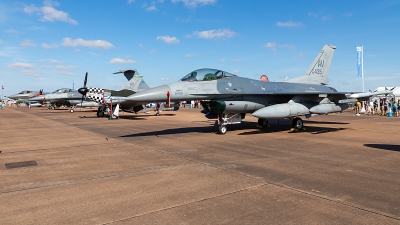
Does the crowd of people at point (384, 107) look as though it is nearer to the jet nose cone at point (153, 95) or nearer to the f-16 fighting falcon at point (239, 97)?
the f-16 fighting falcon at point (239, 97)

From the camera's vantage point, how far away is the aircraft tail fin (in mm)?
17422

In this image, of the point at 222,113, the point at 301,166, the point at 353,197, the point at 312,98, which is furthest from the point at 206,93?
the point at 353,197

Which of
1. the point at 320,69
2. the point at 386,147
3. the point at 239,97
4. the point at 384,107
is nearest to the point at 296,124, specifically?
the point at 239,97

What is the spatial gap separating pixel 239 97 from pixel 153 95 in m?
3.84

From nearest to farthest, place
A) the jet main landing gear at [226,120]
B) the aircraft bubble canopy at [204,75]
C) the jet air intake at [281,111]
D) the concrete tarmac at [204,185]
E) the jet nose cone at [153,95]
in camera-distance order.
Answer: the concrete tarmac at [204,185] → the jet nose cone at [153,95] → the jet air intake at [281,111] → the aircraft bubble canopy at [204,75] → the jet main landing gear at [226,120]

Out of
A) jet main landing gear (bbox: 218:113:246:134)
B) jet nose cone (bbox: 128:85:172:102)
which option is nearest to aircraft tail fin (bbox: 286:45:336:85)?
jet main landing gear (bbox: 218:113:246:134)

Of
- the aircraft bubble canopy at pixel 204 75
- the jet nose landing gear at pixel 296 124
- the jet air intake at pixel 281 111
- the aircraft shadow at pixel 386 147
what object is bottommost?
the aircraft shadow at pixel 386 147

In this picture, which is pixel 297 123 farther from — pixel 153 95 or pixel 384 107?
→ pixel 384 107

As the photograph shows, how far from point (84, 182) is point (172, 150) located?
3.69 m

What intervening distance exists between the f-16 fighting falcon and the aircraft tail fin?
3.15 m

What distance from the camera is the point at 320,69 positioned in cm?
1764

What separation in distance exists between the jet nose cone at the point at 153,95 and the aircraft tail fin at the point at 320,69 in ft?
30.0

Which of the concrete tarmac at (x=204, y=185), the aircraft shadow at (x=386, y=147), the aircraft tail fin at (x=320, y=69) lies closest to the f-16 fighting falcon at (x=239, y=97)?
the concrete tarmac at (x=204, y=185)

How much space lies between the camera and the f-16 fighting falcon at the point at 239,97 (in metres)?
11.6
